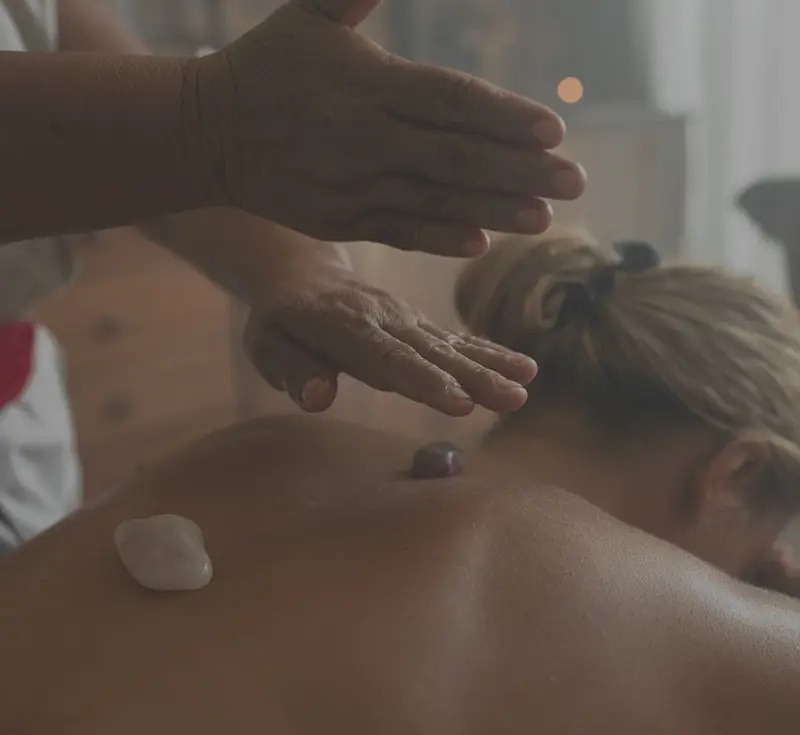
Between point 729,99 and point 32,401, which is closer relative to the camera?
point 32,401

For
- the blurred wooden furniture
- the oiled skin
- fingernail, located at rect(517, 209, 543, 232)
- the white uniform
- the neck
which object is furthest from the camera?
the blurred wooden furniture

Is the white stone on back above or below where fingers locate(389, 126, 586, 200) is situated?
below

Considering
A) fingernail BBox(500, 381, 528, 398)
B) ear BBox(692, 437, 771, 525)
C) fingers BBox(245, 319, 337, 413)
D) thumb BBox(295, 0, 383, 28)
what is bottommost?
ear BBox(692, 437, 771, 525)

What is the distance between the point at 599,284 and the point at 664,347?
0.27 ft

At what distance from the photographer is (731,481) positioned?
0.97 meters

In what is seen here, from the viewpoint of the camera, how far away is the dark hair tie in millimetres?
968

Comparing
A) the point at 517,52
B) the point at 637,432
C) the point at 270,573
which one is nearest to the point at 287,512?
the point at 270,573

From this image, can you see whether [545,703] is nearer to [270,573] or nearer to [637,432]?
[270,573]

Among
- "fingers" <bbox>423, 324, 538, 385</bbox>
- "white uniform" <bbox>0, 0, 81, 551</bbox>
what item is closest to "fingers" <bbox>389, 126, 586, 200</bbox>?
"fingers" <bbox>423, 324, 538, 385</bbox>

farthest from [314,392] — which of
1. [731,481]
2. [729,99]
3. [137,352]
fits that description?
[137,352]

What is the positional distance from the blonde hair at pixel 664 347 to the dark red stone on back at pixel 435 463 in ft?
0.55

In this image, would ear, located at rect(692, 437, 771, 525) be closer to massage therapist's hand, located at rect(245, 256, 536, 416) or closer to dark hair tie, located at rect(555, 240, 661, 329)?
dark hair tie, located at rect(555, 240, 661, 329)

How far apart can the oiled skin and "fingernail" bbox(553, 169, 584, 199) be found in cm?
19

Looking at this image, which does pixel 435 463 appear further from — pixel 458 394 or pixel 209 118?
pixel 209 118
